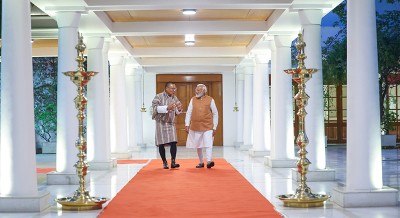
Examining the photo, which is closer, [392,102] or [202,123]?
[202,123]

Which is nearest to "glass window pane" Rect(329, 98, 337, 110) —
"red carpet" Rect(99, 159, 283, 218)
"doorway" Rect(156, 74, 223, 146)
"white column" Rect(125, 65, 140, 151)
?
"doorway" Rect(156, 74, 223, 146)

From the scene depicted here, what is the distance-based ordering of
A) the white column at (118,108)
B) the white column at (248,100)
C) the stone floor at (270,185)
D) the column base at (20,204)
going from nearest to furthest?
the stone floor at (270,185) → the column base at (20,204) → the white column at (118,108) → the white column at (248,100)

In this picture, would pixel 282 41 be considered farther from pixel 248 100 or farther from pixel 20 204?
pixel 20 204

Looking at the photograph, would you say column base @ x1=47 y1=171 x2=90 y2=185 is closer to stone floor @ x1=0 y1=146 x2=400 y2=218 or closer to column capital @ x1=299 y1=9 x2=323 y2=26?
stone floor @ x1=0 y1=146 x2=400 y2=218

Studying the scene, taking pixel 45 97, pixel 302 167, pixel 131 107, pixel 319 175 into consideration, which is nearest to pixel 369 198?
pixel 302 167

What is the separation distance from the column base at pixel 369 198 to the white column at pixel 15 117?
3522mm

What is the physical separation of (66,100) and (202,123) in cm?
345

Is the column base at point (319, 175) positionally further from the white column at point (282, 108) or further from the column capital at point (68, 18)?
the column capital at point (68, 18)

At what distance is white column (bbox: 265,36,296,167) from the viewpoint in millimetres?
12719

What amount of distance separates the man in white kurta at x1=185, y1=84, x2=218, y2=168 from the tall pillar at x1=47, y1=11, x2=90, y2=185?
3110mm

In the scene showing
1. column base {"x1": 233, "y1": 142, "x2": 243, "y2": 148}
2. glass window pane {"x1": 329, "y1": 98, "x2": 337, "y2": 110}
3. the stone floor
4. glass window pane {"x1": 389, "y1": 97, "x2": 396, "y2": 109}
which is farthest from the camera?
glass window pane {"x1": 329, "y1": 98, "x2": 337, "y2": 110}

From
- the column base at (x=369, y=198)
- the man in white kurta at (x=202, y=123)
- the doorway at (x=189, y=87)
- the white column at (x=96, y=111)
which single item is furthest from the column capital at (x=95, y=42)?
the doorway at (x=189, y=87)

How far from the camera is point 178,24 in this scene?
13227mm

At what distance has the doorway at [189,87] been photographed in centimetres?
2352
